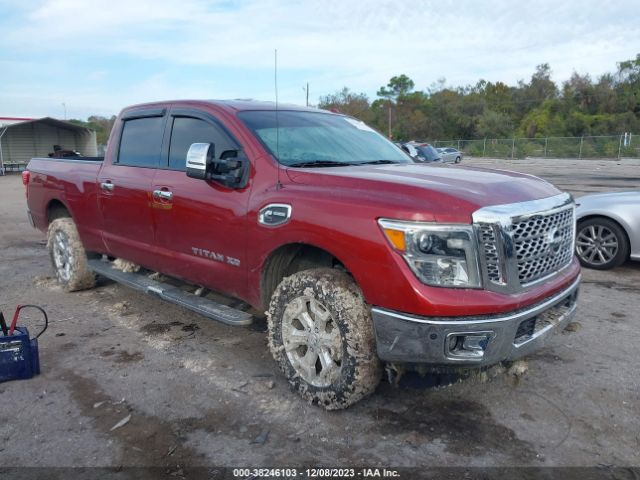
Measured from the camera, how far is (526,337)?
3061 mm

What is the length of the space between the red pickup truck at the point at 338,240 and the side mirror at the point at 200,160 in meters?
0.01

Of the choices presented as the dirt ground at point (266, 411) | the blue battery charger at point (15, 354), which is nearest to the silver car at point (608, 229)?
the dirt ground at point (266, 411)

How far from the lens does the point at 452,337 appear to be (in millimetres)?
2801

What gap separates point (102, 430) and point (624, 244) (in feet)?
19.4

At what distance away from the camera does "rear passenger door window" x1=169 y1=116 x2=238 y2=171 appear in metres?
4.04

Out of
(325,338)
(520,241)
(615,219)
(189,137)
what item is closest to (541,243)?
(520,241)

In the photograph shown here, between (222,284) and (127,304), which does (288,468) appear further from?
(127,304)

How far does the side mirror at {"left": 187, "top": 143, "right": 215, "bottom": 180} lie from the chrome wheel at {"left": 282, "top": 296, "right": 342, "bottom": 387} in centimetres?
108

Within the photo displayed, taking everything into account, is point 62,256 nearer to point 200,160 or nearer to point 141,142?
point 141,142

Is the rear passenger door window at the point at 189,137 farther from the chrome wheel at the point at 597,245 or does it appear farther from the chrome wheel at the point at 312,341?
the chrome wheel at the point at 597,245

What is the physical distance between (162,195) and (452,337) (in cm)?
259

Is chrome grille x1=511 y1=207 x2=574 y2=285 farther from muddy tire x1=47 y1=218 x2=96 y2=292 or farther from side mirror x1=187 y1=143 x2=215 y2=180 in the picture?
muddy tire x1=47 y1=218 x2=96 y2=292

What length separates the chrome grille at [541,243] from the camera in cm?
299

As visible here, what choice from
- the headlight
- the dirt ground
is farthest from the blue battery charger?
the headlight
